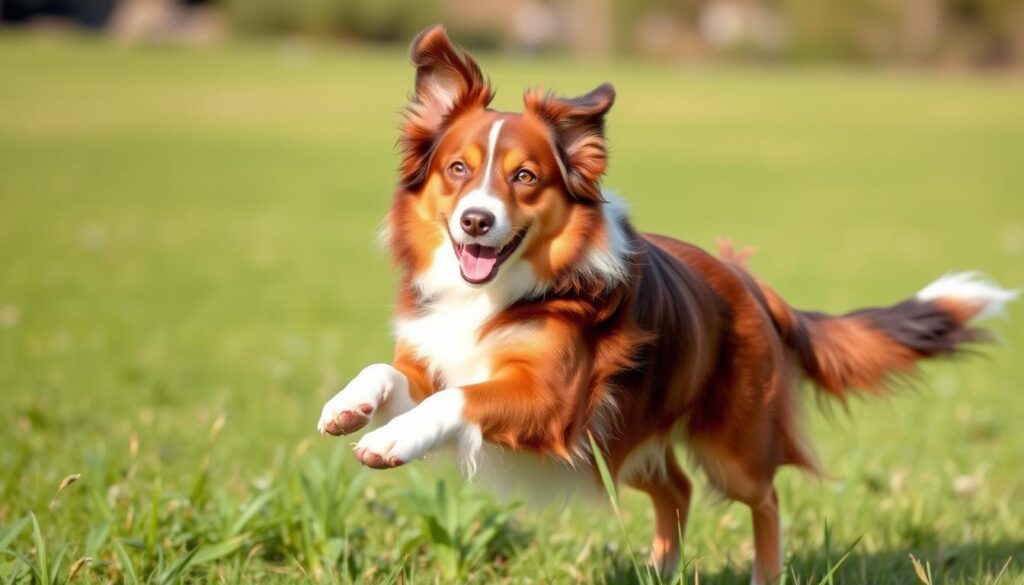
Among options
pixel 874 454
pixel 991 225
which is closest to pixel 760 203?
pixel 991 225

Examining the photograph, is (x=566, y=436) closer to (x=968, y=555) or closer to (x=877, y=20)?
(x=968, y=555)

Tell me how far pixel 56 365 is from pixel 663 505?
15.6 feet

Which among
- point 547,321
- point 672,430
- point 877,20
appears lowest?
point 877,20

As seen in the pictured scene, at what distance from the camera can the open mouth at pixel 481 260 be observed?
3.85 metres

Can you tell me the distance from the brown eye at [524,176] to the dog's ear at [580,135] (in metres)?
0.11

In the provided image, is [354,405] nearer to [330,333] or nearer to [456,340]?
[456,340]

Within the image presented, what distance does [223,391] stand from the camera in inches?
306

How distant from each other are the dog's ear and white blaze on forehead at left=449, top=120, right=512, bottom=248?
10.5 inches

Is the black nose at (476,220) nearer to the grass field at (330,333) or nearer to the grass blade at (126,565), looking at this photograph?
the grass field at (330,333)

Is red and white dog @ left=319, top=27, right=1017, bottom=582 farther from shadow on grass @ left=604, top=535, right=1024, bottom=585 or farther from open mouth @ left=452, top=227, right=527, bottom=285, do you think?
shadow on grass @ left=604, top=535, right=1024, bottom=585

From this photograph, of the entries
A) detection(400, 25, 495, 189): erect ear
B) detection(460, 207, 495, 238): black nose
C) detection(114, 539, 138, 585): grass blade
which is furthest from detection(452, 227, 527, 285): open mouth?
detection(114, 539, 138, 585): grass blade

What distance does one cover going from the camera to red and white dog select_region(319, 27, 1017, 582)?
3.74 metres

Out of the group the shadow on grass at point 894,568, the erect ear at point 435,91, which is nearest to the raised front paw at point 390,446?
the erect ear at point 435,91

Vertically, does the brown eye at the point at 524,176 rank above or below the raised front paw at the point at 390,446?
above
